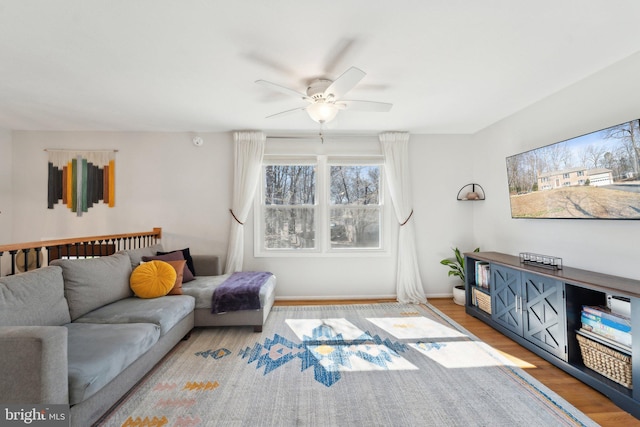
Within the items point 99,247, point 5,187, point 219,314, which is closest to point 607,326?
point 219,314

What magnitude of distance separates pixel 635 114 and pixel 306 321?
348cm

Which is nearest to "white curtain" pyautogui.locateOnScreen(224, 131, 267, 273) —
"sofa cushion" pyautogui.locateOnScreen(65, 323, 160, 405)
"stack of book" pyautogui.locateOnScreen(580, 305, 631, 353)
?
"sofa cushion" pyautogui.locateOnScreen(65, 323, 160, 405)

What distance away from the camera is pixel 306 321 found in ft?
10.1

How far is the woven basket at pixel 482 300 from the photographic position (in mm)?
2996

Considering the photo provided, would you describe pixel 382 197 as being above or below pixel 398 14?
below

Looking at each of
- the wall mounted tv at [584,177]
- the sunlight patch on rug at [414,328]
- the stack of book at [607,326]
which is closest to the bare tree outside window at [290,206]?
the sunlight patch on rug at [414,328]

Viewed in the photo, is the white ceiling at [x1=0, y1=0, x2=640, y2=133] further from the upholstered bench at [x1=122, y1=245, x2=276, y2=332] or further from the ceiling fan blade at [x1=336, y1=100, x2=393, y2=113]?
the upholstered bench at [x1=122, y1=245, x2=276, y2=332]

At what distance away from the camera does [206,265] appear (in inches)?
138

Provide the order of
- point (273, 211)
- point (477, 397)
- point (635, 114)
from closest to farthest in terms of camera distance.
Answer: point (477, 397) → point (635, 114) → point (273, 211)

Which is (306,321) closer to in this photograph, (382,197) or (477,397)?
(477,397)

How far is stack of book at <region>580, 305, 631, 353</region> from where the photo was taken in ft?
5.71

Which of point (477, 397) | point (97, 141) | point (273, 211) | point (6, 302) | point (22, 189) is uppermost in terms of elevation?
point (97, 141)

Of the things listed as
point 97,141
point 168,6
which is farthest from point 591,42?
point 97,141

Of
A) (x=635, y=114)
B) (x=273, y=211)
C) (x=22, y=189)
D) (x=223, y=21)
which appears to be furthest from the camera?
(x=273, y=211)
